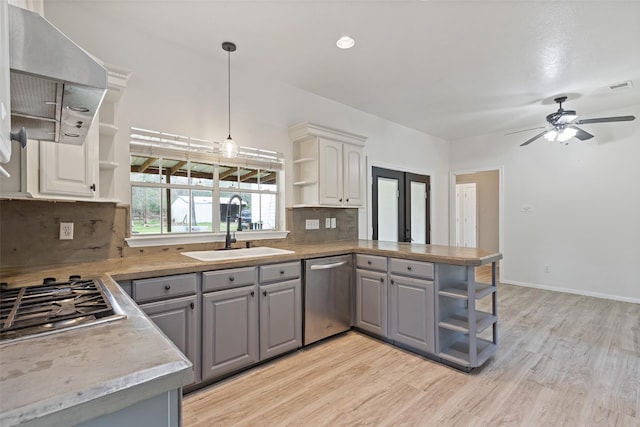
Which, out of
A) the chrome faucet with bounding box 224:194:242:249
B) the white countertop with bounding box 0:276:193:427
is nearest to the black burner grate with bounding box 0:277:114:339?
the white countertop with bounding box 0:276:193:427

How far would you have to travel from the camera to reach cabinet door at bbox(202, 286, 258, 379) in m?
2.11

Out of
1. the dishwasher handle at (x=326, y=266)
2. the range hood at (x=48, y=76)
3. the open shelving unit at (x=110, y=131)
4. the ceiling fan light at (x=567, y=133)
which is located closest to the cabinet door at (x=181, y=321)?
the open shelving unit at (x=110, y=131)

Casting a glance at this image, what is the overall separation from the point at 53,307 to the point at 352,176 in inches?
117

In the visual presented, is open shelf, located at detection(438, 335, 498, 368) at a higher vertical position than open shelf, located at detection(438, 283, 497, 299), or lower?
lower

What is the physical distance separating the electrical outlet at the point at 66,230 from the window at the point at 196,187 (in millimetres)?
407

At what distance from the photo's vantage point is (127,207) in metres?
2.43

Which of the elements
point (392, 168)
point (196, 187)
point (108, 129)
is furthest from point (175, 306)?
point (392, 168)

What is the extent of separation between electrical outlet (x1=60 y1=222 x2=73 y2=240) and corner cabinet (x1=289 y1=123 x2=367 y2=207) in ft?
6.67

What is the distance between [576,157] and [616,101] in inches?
35.1

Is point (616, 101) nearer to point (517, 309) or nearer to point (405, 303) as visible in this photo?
point (517, 309)

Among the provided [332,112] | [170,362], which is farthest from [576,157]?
[170,362]

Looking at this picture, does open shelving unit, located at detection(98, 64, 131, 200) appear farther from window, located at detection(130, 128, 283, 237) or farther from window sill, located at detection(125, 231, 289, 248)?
window sill, located at detection(125, 231, 289, 248)

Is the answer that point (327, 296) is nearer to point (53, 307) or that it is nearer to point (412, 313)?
point (412, 313)

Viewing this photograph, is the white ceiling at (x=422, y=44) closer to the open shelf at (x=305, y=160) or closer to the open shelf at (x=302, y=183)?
the open shelf at (x=305, y=160)
